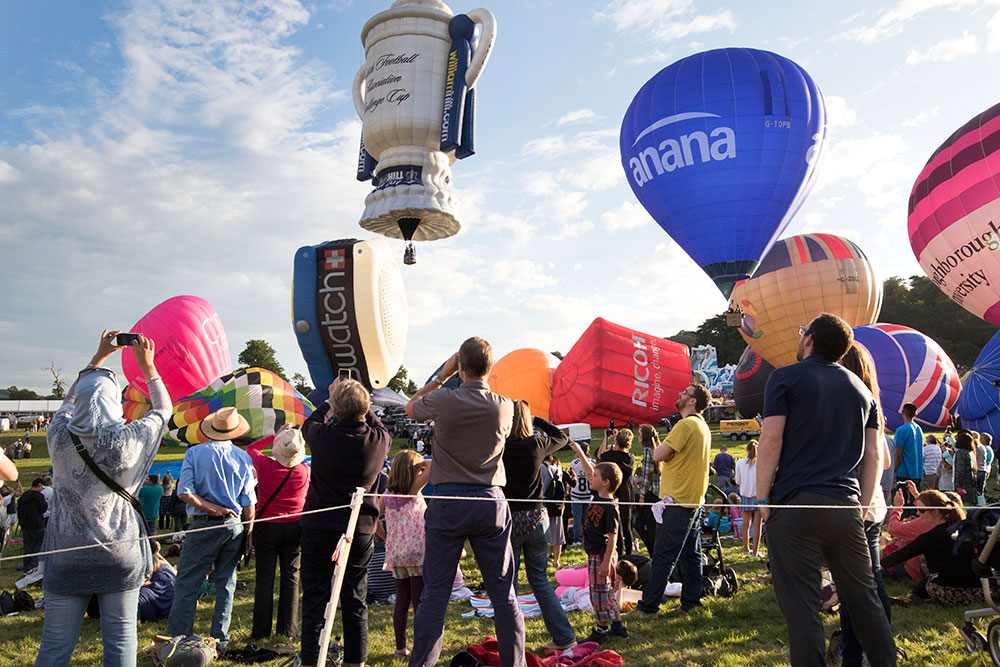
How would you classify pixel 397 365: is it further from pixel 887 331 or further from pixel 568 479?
pixel 887 331

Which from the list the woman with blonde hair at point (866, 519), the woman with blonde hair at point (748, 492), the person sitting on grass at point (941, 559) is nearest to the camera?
the woman with blonde hair at point (866, 519)

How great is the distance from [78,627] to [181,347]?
16.5 meters

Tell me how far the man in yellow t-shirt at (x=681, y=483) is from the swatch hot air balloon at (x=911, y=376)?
16532 mm

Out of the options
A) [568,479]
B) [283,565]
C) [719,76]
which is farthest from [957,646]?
[719,76]

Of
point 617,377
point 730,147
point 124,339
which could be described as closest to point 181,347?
point 617,377

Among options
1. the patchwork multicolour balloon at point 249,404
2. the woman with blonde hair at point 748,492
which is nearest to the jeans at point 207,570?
the woman with blonde hair at point 748,492

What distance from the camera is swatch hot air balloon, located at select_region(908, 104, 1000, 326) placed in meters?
14.2

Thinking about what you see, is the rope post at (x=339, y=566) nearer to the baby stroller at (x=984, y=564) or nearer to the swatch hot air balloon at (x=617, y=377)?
the baby stroller at (x=984, y=564)

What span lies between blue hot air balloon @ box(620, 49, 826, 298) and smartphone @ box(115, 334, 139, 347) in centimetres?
1416

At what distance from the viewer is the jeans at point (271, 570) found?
445 cm

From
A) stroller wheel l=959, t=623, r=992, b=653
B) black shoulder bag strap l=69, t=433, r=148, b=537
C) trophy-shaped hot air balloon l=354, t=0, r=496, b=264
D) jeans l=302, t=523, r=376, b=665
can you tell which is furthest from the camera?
trophy-shaped hot air balloon l=354, t=0, r=496, b=264

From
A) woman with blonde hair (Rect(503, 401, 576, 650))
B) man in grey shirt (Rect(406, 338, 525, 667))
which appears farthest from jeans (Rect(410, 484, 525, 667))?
woman with blonde hair (Rect(503, 401, 576, 650))

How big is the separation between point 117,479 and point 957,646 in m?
4.39

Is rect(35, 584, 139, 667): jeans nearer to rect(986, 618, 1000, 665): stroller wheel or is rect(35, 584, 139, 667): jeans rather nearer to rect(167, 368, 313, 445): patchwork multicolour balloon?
rect(986, 618, 1000, 665): stroller wheel
